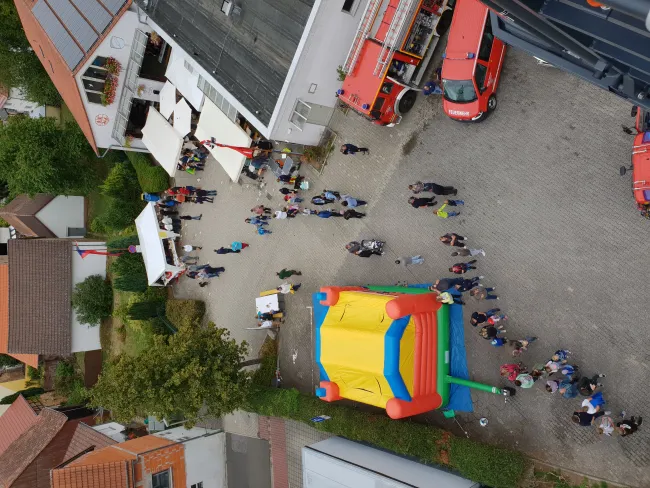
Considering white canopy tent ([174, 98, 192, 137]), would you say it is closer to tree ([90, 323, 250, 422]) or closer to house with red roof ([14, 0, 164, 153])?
house with red roof ([14, 0, 164, 153])

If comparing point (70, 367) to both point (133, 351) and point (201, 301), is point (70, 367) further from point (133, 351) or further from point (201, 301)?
point (201, 301)

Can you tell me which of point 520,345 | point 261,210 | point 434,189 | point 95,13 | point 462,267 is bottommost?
point 261,210

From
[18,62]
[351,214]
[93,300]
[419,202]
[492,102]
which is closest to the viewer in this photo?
[492,102]

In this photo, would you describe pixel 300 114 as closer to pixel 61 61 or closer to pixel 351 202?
pixel 351 202

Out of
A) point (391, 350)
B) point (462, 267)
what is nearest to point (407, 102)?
point (462, 267)

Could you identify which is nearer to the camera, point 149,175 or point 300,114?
point 300,114

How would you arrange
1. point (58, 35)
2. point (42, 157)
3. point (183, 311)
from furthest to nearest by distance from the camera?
point (42, 157)
point (183, 311)
point (58, 35)
